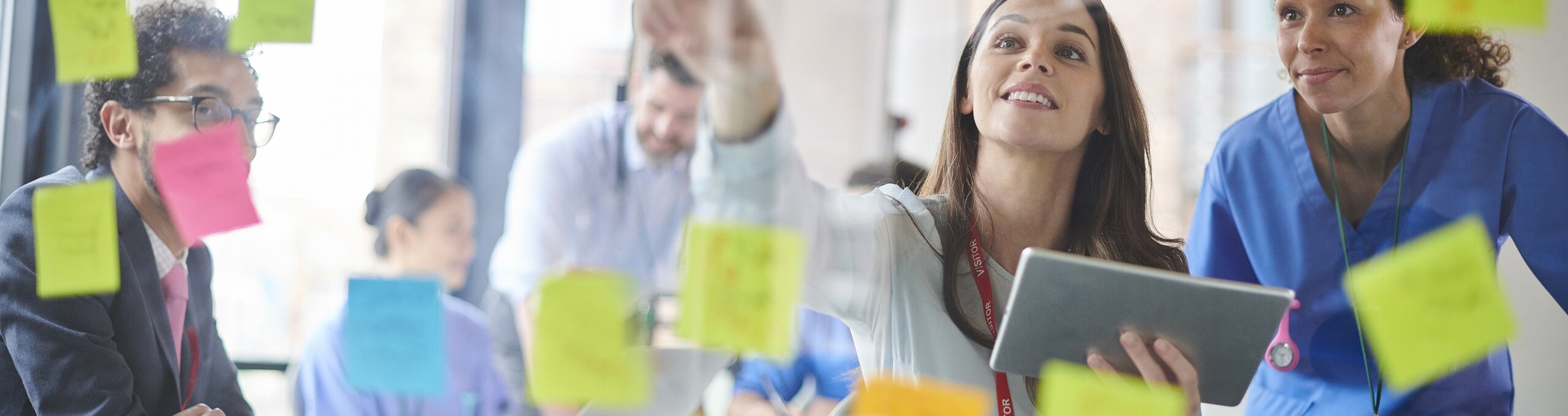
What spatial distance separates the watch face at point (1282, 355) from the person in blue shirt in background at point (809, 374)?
456 millimetres

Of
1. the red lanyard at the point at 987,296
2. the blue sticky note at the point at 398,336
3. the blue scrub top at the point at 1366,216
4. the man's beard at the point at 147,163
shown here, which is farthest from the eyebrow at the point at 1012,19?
the man's beard at the point at 147,163

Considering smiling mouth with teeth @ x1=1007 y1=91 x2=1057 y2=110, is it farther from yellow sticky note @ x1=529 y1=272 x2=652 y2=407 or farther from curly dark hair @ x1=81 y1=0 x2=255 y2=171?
curly dark hair @ x1=81 y1=0 x2=255 y2=171

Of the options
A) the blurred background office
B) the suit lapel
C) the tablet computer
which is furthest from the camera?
the suit lapel

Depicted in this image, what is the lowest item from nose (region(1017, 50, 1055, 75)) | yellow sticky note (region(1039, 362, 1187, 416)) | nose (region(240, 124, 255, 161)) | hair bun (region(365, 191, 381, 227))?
yellow sticky note (region(1039, 362, 1187, 416))

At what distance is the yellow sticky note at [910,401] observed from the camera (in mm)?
770

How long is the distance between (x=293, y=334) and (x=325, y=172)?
16cm

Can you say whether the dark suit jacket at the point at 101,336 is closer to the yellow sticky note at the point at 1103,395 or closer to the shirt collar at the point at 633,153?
the shirt collar at the point at 633,153

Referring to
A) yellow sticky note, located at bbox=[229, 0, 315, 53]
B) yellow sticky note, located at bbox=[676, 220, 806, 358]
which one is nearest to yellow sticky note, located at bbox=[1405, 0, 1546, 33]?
yellow sticky note, located at bbox=[676, 220, 806, 358]

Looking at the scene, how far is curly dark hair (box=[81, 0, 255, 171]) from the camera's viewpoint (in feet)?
2.97

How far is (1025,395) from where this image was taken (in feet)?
2.91

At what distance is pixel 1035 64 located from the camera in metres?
0.92

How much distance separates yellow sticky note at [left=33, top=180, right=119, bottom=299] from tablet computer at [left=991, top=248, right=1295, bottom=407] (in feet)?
2.62

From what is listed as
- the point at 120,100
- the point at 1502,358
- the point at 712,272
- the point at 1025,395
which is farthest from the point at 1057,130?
the point at 120,100

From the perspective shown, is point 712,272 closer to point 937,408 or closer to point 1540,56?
point 937,408
